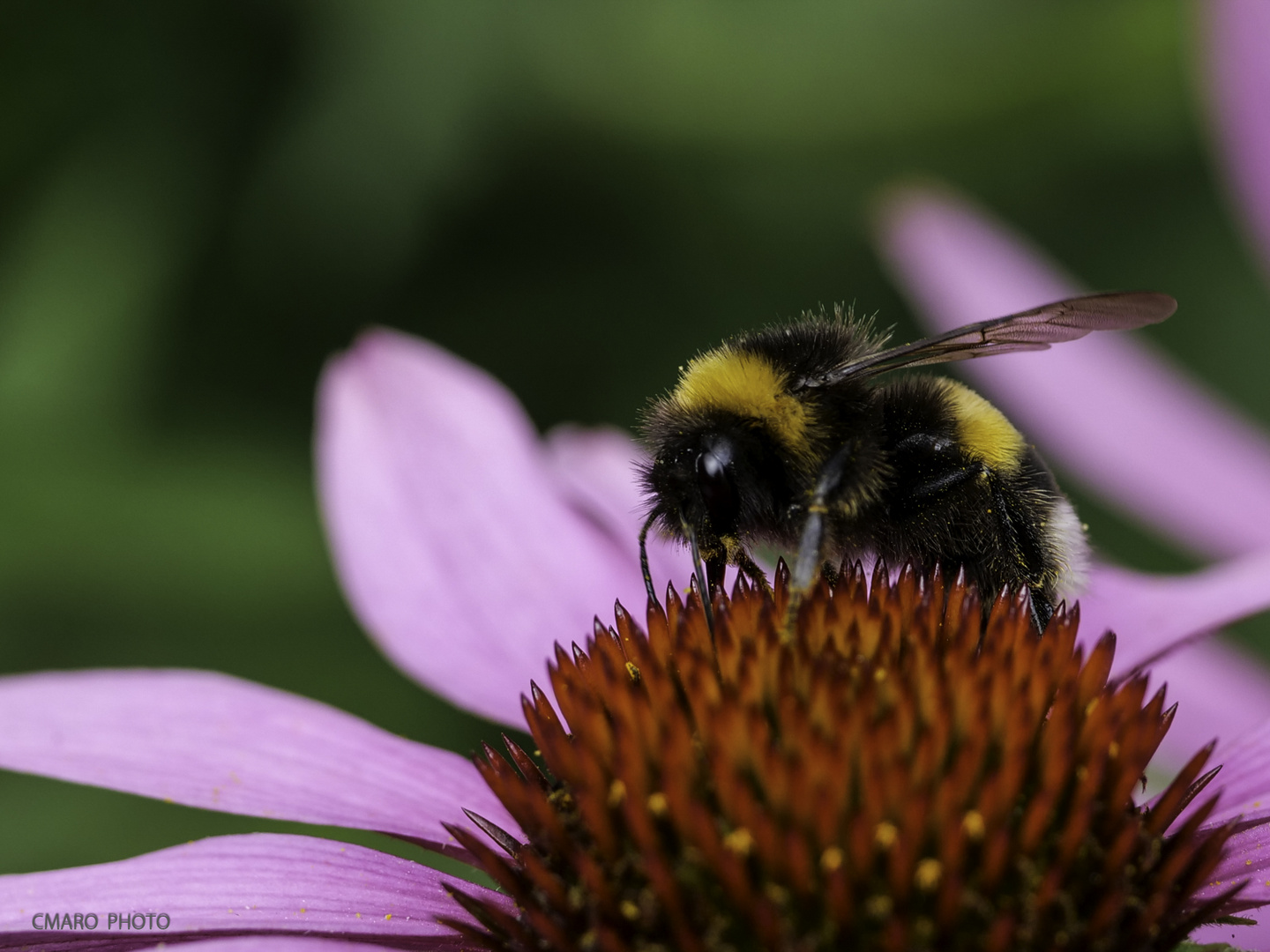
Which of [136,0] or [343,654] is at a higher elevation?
[136,0]

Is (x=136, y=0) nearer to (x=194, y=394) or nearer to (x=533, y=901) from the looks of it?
(x=194, y=394)

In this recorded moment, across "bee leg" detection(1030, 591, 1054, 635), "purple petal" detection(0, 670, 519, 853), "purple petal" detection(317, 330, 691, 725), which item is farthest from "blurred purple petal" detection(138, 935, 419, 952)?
"bee leg" detection(1030, 591, 1054, 635)

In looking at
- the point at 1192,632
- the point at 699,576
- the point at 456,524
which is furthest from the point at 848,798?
the point at 456,524

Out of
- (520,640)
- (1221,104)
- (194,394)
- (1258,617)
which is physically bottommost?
(520,640)

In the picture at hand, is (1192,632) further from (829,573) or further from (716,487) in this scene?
(716,487)

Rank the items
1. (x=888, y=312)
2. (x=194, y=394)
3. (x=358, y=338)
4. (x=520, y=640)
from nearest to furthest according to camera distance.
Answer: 1. (x=520, y=640)
2. (x=358, y=338)
3. (x=194, y=394)
4. (x=888, y=312)

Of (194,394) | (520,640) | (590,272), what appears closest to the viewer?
(520,640)

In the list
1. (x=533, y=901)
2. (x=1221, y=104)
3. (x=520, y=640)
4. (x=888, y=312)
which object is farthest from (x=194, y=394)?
(x=1221, y=104)
